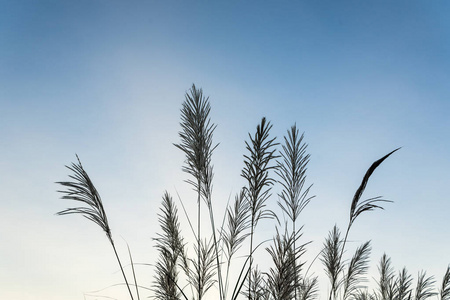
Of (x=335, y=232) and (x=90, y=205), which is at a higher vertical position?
(x=335, y=232)

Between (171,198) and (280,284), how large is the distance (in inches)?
74.7

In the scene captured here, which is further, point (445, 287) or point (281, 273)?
point (445, 287)

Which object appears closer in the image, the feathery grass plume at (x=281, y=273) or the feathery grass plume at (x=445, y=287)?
the feathery grass plume at (x=281, y=273)

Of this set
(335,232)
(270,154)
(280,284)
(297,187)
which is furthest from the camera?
(335,232)

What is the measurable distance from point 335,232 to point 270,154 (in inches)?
82.5

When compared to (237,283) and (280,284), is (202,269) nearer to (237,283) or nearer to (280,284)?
(237,283)

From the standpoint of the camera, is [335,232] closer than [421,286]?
A: Yes

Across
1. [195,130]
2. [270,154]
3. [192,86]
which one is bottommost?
[270,154]

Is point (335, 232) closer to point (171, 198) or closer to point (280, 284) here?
point (171, 198)

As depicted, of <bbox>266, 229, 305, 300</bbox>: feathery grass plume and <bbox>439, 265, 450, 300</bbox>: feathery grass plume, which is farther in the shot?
<bbox>439, 265, 450, 300</bbox>: feathery grass plume

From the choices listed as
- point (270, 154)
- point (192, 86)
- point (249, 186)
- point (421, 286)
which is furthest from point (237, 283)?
point (421, 286)

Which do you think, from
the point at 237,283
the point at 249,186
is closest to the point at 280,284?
the point at 237,283

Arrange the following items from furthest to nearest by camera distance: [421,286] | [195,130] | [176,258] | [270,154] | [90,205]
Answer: [421,286] < [176,258] < [195,130] < [270,154] < [90,205]

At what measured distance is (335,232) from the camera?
4.26 metres
